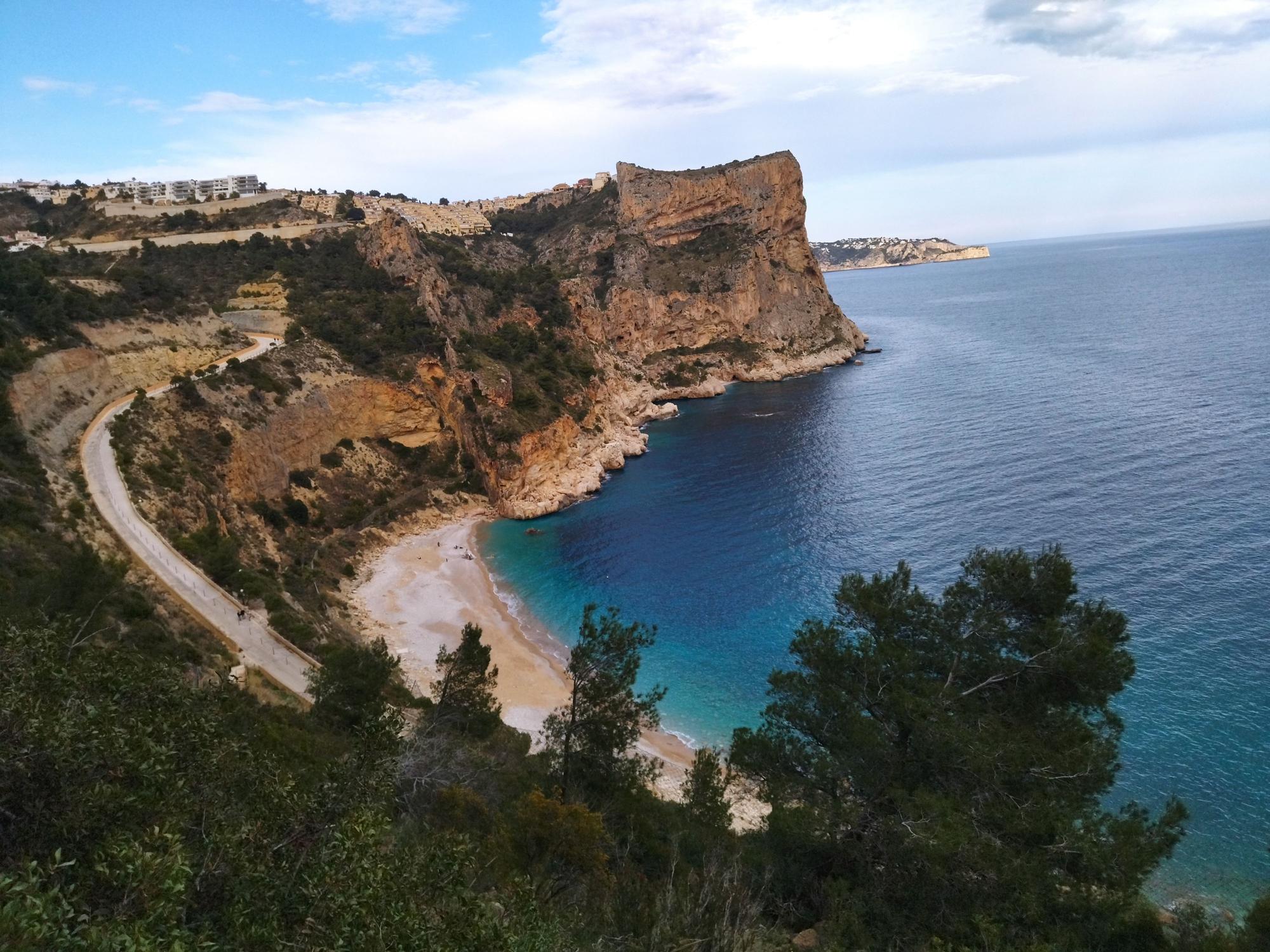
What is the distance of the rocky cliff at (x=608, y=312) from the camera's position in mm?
50250

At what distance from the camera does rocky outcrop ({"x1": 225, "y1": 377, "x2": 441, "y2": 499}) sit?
35.8 metres

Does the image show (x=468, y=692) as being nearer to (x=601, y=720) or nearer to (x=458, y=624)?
(x=601, y=720)

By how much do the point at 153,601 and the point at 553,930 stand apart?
53.9ft

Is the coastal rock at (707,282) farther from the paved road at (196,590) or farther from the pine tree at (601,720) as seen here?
the pine tree at (601,720)

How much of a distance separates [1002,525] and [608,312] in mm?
60179

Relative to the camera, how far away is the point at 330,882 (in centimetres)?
593

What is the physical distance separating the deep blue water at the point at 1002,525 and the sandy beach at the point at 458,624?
160cm

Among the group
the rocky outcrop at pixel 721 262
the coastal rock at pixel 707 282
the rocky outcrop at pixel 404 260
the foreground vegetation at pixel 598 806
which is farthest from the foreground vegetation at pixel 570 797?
the rocky outcrop at pixel 721 262

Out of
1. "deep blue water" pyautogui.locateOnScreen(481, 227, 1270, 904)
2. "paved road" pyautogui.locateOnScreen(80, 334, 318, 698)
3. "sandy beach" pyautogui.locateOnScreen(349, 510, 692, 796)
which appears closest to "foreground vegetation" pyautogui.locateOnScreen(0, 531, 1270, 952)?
"paved road" pyautogui.locateOnScreen(80, 334, 318, 698)

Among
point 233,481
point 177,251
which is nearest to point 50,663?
point 233,481

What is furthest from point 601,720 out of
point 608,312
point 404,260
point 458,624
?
point 608,312

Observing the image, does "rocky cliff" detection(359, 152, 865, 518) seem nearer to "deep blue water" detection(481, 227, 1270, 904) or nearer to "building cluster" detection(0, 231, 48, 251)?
"deep blue water" detection(481, 227, 1270, 904)

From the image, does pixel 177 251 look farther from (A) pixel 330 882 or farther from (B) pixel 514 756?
(A) pixel 330 882

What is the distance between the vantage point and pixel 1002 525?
119 ft
